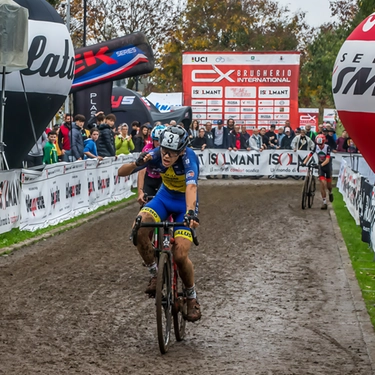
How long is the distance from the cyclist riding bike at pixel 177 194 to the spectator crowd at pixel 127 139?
127 inches

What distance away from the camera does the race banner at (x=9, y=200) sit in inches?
566

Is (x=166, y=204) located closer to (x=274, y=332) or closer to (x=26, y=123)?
(x=274, y=332)

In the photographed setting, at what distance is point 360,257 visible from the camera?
13.5 metres

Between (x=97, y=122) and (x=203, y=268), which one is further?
(x=97, y=122)

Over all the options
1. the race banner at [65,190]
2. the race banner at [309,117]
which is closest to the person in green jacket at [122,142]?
the race banner at [65,190]

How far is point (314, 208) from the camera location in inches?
865

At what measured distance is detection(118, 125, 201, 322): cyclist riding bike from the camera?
7.70 m

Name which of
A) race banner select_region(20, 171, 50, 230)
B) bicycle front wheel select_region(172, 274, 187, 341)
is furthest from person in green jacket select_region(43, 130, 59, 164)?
bicycle front wheel select_region(172, 274, 187, 341)

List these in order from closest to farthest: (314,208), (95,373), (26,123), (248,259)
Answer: (95,373), (248,259), (26,123), (314,208)

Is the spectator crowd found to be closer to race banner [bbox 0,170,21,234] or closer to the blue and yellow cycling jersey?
race banner [bbox 0,170,21,234]

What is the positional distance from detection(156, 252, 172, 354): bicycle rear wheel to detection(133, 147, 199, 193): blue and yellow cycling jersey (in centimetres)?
86

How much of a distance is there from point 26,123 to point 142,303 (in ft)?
34.7

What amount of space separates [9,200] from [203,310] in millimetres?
6316

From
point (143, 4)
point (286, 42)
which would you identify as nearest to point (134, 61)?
point (143, 4)
